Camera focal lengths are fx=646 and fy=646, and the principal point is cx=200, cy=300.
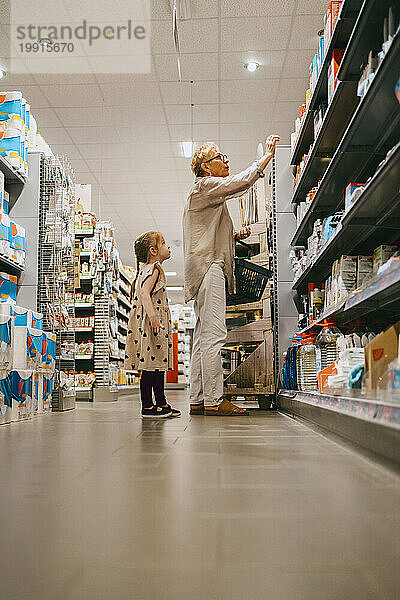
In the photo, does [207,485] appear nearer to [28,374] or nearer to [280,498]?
[280,498]

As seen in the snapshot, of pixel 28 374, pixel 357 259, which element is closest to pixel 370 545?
pixel 357 259

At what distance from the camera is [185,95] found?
7.05 meters

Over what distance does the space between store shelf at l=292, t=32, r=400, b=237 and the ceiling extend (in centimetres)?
245

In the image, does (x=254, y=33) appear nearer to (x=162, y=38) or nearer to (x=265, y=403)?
(x=162, y=38)

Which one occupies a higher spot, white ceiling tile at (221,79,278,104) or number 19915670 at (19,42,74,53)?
number 19915670 at (19,42,74,53)

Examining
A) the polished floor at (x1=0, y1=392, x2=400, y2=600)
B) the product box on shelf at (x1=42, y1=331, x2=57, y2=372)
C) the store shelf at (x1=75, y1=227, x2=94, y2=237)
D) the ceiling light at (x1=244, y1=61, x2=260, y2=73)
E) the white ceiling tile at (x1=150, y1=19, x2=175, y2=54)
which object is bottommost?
the polished floor at (x1=0, y1=392, x2=400, y2=600)

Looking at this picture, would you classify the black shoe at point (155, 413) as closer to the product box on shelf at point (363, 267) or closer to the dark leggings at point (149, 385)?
the dark leggings at point (149, 385)

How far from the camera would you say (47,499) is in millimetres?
1330

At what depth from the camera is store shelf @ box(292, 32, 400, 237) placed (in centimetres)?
220

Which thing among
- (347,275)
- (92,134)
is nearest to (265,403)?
(347,275)

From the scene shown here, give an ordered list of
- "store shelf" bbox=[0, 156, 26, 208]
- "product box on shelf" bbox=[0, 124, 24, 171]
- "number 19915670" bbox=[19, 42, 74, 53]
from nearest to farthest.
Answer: "product box on shelf" bbox=[0, 124, 24, 171] → "store shelf" bbox=[0, 156, 26, 208] → "number 19915670" bbox=[19, 42, 74, 53]

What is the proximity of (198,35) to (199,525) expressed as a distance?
5440 millimetres

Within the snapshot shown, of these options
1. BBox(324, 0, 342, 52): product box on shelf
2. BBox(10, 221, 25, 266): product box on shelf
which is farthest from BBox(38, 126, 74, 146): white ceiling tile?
BBox(324, 0, 342, 52): product box on shelf

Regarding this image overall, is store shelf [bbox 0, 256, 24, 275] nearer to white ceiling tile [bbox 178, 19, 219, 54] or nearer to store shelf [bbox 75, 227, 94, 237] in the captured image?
white ceiling tile [bbox 178, 19, 219, 54]
